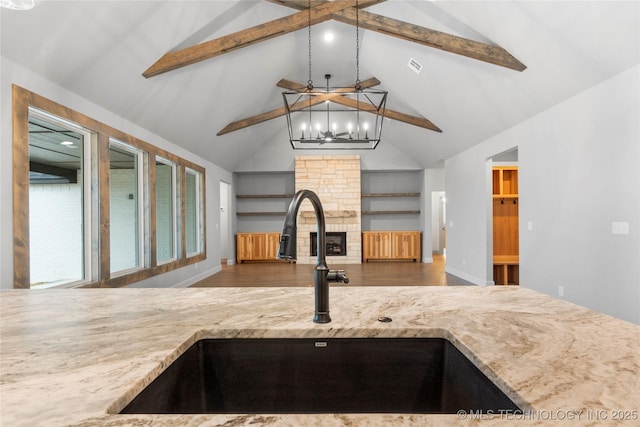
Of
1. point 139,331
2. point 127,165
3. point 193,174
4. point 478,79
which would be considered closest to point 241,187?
point 193,174

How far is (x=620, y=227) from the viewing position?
126 inches

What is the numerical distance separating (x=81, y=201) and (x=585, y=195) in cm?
540

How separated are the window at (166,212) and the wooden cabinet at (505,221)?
5.68m

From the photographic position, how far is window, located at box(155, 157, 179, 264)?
5.35 meters

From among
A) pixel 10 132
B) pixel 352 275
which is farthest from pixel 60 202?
pixel 352 275

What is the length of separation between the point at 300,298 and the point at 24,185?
2781 millimetres

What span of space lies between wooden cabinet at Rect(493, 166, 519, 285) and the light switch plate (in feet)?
9.40

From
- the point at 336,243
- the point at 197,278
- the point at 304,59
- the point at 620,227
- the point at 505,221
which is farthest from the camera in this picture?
the point at 336,243

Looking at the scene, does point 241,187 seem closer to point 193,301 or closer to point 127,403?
point 193,301

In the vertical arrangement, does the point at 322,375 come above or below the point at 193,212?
below

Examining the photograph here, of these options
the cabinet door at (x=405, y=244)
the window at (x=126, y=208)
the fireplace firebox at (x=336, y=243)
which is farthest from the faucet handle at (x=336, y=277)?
the cabinet door at (x=405, y=244)

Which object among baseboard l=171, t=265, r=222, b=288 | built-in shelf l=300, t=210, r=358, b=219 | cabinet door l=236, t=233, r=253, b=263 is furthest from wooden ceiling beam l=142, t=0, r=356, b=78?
cabinet door l=236, t=233, r=253, b=263

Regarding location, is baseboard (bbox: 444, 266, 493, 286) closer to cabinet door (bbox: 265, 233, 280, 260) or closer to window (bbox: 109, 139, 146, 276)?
cabinet door (bbox: 265, 233, 280, 260)

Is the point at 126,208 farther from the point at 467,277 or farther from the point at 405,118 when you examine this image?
the point at 467,277
